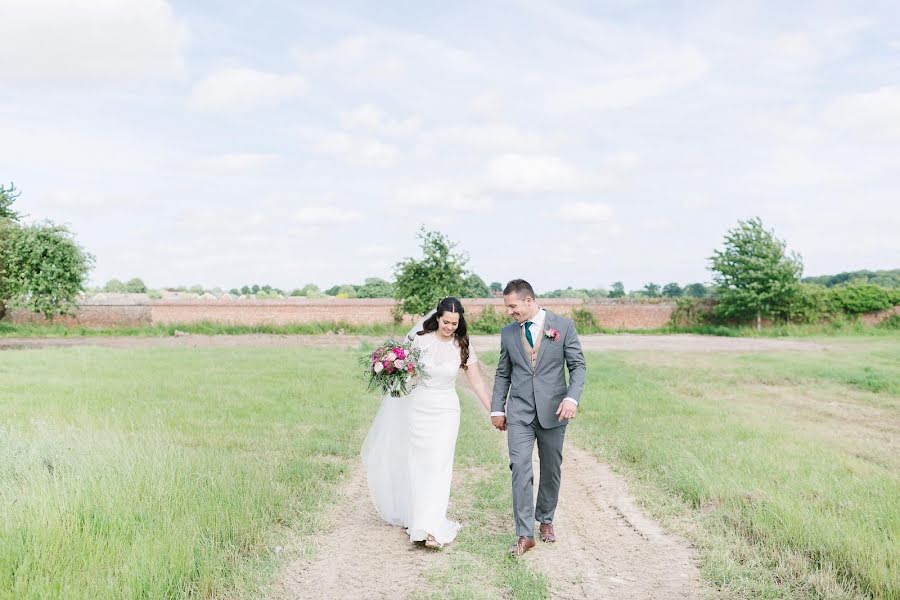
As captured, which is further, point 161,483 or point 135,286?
point 135,286

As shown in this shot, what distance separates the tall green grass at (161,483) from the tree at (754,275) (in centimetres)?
3621

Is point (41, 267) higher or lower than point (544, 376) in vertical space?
higher

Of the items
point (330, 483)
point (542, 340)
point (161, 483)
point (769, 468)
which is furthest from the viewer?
point (769, 468)

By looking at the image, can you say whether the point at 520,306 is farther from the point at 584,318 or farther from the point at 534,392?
the point at 584,318

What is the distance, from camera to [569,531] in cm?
625

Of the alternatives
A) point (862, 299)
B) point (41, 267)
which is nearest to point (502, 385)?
point (41, 267)

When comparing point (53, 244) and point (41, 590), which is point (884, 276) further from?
point (41, 590)

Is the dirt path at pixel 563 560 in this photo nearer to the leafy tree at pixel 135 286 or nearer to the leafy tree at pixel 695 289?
the leafy tree at pixel 695 289

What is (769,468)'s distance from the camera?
793cm

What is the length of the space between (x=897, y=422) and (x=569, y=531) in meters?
8.90

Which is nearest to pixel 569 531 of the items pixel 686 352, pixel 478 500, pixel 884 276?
pixel 478 500

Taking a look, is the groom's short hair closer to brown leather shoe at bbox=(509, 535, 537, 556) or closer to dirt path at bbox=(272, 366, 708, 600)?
brown leather shoe at bbox=(509, 535, 537, 556)

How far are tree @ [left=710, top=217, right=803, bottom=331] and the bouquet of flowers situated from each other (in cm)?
4151

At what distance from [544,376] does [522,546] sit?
1360 millimetres
